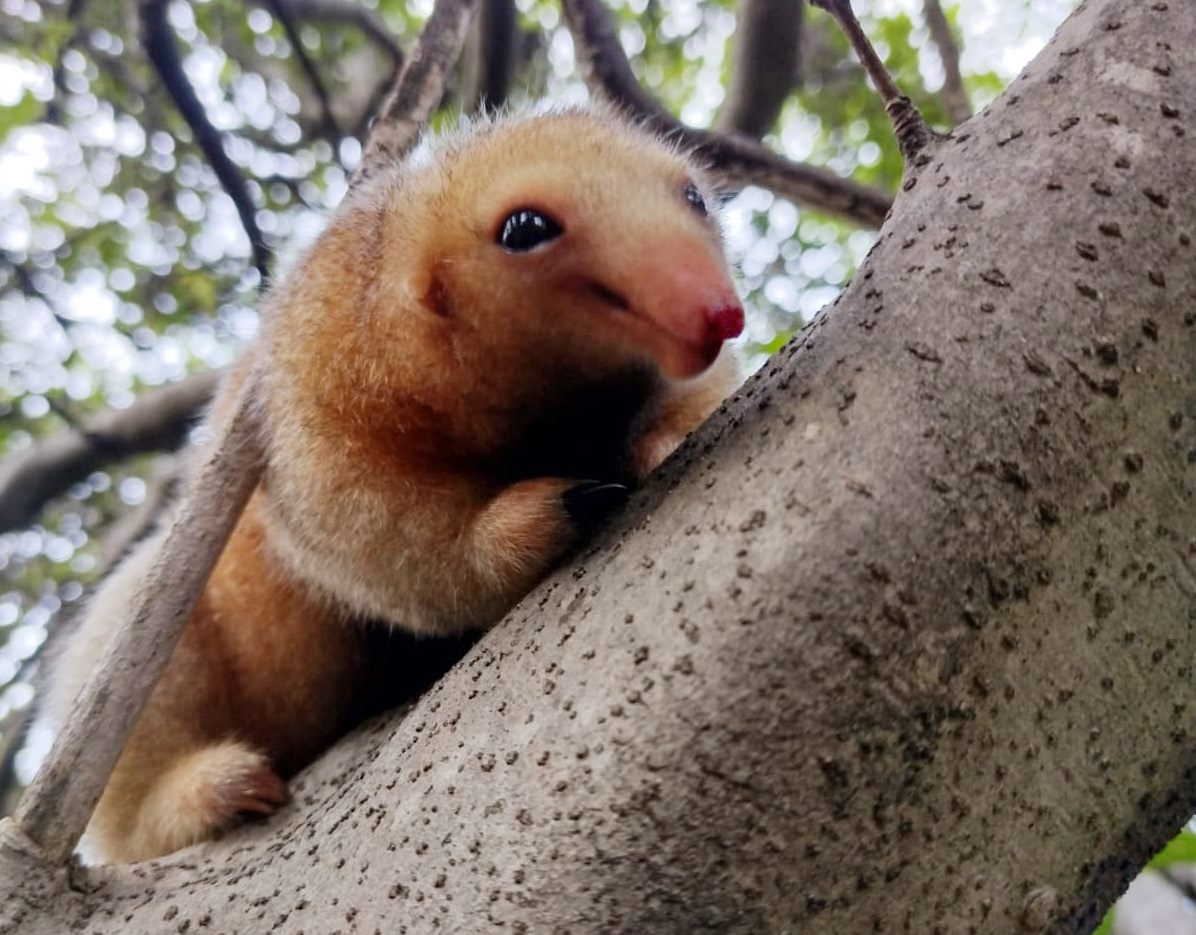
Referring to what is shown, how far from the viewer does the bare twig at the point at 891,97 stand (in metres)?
1.87

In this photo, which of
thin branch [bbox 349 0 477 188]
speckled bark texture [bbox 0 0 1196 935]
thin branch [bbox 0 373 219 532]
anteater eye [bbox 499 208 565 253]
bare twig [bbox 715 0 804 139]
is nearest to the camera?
speckled bark texture [bbox 0 0 1196 935]

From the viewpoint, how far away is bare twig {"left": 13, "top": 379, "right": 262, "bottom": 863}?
1.95 metres

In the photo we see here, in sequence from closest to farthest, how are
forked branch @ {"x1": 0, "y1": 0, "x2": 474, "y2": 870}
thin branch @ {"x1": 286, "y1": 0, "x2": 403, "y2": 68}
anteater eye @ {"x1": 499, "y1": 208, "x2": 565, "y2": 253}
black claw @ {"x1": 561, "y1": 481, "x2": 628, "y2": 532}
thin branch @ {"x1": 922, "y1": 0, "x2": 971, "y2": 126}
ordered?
black claw @ {"x1": 561, "y1": 481, "x2": 628, "y2": 532}, forked branch @ {"x1": 0, "y1": 0, "x2": 474, "y2": 870}, anteater eye @ {"x1": 499, "y1": 208, "x2": 565, "y2": 253}, thin branch @ {"x1": 922, "y1": 0, "x2": 971, "y2": 126}, thin branch @ {"x1": 286, "y1": 0, "x2": 403, "y2": 68}

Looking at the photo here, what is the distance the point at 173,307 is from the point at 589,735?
7089 mm

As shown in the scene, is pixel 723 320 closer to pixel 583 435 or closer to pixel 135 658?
pixel 583 435

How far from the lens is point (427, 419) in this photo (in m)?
2.22

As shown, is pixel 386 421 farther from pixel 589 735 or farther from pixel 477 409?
pixel 589 735

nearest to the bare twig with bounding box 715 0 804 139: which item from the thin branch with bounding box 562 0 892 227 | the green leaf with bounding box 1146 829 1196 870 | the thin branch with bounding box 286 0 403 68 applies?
the thin branch with bounding box 562 0 892 227

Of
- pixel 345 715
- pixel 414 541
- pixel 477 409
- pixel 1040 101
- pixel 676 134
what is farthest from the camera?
pixel 676 134

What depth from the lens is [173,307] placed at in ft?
24.8

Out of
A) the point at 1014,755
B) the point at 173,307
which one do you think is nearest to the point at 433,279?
the point at 1014,755

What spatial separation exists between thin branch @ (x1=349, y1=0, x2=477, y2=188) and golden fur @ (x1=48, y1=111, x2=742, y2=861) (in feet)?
0.48

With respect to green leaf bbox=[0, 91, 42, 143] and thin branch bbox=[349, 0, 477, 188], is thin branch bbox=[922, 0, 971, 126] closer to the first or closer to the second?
thin branch bbox=[349, 0, 477, 188]

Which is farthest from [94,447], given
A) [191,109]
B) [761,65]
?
[761,65]
